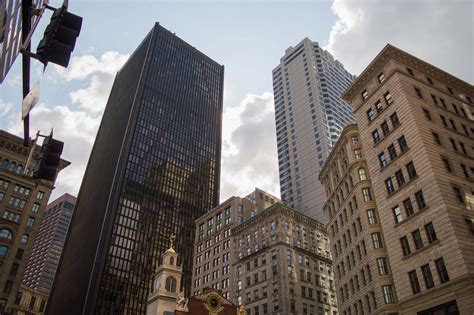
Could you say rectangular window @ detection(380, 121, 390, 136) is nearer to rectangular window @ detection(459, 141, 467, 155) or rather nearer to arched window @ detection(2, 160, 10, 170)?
rectangular window @ detection(459, 141, 467, 155)

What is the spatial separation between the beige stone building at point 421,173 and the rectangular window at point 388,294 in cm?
12

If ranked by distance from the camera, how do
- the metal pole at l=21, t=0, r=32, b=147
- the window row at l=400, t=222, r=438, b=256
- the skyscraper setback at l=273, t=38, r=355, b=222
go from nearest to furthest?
the metal pole at l=21, t=0, r=32, b=147
the window row at l=400, t=222, r=438, b=256
the skyscraper setback at l=273, t=38, r=355, b=222

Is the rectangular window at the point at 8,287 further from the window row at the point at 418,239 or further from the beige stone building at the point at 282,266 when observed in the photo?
the window row at the point at 418,239

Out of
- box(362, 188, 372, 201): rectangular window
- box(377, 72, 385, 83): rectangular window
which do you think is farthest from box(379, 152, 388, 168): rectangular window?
box(377, 72, 385, 83): rectangular window

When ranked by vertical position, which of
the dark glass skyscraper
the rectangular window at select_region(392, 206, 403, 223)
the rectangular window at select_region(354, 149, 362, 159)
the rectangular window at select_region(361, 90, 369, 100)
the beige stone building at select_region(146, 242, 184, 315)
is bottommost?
the beige stone building at select_region(146, 242, 184, 315)

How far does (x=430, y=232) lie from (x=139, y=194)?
129296 millimetres

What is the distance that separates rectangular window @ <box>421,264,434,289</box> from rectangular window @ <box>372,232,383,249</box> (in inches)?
401

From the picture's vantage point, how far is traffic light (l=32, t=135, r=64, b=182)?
10.3 m

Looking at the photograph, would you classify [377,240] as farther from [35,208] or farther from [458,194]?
[35,208]

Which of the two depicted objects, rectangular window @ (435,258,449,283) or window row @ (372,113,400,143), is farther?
window row @ (372,113,400,143)

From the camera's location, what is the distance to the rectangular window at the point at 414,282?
41062mm

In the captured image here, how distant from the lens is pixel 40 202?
8300 centimetres

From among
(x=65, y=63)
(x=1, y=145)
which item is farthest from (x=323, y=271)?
(x=65, y=63)

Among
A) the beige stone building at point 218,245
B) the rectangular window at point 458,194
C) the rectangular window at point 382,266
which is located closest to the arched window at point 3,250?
the beige stone building at point 218,245
